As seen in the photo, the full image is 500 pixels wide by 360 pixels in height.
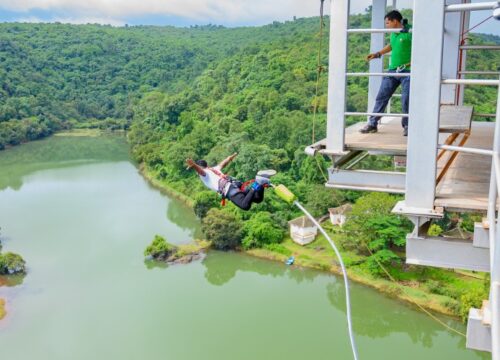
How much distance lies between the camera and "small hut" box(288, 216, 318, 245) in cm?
1277

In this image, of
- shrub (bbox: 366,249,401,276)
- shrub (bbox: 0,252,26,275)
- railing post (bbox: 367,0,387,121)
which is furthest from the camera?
shrub (bbox: 0,252,26,275)

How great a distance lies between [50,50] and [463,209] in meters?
42.3

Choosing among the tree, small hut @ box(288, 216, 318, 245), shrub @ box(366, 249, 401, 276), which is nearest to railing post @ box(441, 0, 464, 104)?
shrub @ box(366, 249, 401, 276)

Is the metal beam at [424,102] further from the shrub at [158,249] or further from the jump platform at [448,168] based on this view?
the shrub at [158,249]

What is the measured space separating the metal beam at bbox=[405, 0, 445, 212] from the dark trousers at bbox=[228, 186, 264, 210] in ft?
2.79

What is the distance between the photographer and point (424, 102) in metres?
1.72

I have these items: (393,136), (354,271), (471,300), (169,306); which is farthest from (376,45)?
(354,271)

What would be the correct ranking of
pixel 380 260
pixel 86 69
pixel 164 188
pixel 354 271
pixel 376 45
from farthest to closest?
1. pixel 86 69
2. pixel 164 188
3. pixel 354 271
4. pixel 380 260
5. pixel 376 45

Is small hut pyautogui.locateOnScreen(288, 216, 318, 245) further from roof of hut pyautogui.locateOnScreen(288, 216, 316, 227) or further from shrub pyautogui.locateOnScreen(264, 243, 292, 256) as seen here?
shrub pyautogui.locateOnScreen(264, 243, 292, 256)

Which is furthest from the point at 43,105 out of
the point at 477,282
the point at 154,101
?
the point at 477,282

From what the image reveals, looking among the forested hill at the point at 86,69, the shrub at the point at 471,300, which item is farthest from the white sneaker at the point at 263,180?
the forested hill at the point at 86,69

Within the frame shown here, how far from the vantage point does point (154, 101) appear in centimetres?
3134

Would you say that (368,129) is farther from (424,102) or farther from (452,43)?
(424,102)

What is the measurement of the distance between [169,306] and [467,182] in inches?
355
